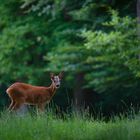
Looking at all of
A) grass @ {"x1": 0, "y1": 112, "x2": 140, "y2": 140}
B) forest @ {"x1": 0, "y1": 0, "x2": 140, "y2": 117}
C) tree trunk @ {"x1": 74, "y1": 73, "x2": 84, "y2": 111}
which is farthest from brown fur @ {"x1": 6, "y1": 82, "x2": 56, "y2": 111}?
tree trunk @ {"x1": 74, "y1": 73, "x2": 84, "y2": 111}

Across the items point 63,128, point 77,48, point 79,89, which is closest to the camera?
point 63,128

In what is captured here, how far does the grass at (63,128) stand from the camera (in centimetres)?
1002

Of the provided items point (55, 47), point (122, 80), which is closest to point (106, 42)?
point (122, 80)

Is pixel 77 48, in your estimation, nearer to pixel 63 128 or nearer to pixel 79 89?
pixel 79 89

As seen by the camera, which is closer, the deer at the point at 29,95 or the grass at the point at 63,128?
the grass at the point at 63,128

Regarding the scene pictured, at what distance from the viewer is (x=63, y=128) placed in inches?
417

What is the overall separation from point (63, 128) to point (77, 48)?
40.1 feet

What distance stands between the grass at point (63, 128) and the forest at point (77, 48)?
8.35 metres

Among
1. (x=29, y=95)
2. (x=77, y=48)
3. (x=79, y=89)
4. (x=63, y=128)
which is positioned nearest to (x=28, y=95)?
(x=29, y=95)

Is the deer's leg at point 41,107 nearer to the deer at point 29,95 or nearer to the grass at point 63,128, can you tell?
the deer at point 29,95

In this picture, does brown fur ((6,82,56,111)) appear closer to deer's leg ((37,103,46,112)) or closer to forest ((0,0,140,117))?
deer's leg ((37,103,46,112))

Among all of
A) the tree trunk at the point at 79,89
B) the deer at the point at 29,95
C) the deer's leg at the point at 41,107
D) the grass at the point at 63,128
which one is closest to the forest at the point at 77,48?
the tree trunk at the point at 79,89

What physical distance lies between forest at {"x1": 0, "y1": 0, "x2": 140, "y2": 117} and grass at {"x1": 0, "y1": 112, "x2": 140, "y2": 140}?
8.35 metres

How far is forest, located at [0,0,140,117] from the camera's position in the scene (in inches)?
797
